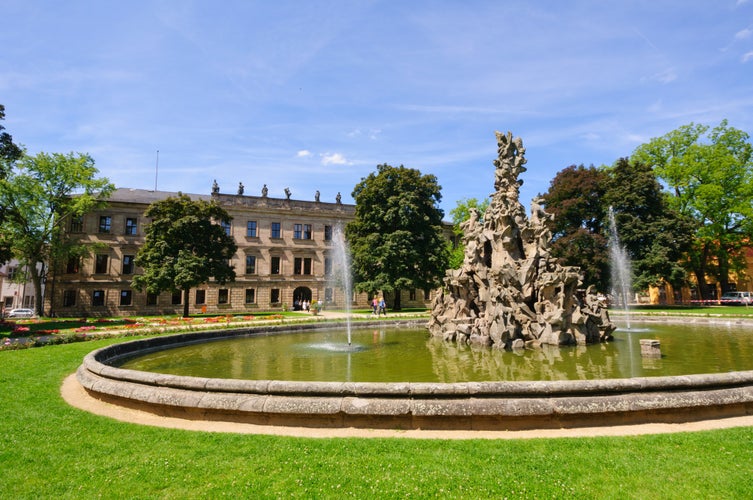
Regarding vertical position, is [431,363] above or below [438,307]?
below

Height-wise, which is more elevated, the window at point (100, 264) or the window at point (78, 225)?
the window at point (78, 225)

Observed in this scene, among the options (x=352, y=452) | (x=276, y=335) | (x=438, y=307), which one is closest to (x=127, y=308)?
(x=276, y=335)

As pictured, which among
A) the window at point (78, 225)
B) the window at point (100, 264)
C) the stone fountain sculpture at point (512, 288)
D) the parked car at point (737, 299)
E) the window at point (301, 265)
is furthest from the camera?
the window at point (301, 265)

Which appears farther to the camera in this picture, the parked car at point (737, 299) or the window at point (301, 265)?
the window at point (301, 265)

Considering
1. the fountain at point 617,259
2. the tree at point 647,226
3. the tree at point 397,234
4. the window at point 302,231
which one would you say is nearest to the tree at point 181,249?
the tree at point 397,234

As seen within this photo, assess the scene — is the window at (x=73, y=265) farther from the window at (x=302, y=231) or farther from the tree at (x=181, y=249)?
the window at (x=302, y=231)

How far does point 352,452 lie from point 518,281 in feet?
43.9

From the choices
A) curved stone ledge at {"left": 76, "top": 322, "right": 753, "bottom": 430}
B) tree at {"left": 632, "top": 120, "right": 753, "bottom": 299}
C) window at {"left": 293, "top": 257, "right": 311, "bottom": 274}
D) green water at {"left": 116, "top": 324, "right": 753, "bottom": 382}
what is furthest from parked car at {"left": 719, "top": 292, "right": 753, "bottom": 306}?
curved stone ledge at {"left": 76, "top": 322, "right": 753, "bottom": 430}

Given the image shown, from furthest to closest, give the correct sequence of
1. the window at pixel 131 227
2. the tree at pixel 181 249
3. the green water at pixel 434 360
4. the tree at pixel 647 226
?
the window at pixel 131 227, the tree at pixel 647 226, the tree at pixel 181 249, the green water at pixel 434 360

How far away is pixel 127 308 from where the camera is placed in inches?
1841

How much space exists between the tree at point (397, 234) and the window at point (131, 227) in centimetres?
2637

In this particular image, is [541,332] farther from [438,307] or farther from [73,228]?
[73,228]

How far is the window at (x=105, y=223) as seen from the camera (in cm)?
4784

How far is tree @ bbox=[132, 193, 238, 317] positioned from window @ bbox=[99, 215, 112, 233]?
12874 millimetres
